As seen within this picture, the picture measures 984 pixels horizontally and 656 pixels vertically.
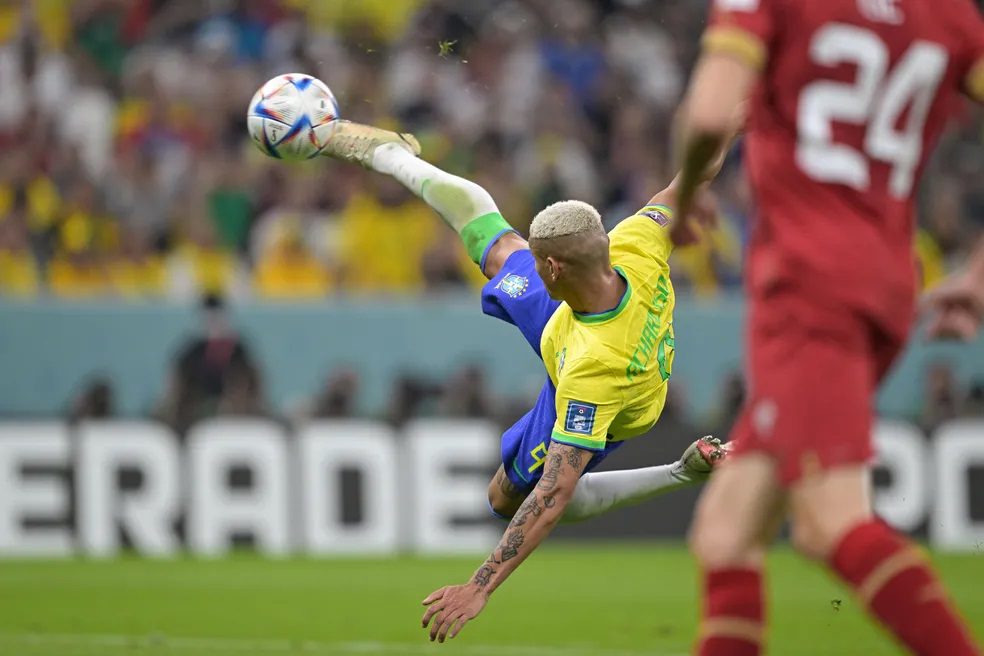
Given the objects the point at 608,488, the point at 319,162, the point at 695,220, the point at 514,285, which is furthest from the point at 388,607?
the point at 695,220

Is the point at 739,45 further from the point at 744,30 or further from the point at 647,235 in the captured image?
the point at 647,235

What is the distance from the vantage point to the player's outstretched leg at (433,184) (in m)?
7.52

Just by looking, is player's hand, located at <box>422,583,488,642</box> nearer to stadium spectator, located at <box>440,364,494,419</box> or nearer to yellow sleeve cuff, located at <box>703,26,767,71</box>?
yellow sleeve cuff, located at <box>703,26,767,71</box>

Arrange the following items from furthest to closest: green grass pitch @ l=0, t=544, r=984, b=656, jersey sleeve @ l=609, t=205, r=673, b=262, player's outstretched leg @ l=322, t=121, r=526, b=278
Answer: green grass pitch @ l=0, t=544, r=984, b=656
player's outstretched leg @ l=322, t=121, r=526, b=278
jersey sleeve @ l=609, t=205, r=673, b=262

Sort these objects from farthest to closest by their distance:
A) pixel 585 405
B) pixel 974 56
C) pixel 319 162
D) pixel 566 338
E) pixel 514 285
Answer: pixel 319 162 < pixel 514 285 < pixel 566 338 < pixel 585 405 < pixel 974 56

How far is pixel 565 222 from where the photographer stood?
21.2 ft

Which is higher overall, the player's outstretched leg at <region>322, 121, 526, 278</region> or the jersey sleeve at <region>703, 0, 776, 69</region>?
the jersey sleeve at <region>703, 0, 776, 69</region>

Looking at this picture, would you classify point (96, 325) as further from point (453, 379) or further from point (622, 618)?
point (622, 618)

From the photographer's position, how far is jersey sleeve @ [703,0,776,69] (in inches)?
164

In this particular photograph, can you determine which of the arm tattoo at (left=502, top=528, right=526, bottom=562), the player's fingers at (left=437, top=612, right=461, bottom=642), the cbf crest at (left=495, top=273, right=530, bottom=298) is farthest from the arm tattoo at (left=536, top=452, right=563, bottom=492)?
the cbf crest at (left=495, top=273, right=530, bottom=298)

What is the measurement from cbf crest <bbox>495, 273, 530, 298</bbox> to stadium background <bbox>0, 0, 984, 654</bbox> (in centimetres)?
545

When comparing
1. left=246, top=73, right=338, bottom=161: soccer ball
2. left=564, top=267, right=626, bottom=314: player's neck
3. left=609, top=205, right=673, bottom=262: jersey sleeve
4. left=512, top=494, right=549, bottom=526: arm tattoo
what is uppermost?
left=246, top=73, right=338, bottom=161: soccer ball

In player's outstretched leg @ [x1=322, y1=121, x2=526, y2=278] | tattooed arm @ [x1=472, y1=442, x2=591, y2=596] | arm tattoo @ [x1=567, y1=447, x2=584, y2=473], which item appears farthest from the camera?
player's outstretched leg @ [x1=322, y1=121, x2=526, y2=278]

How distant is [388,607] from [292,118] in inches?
161
